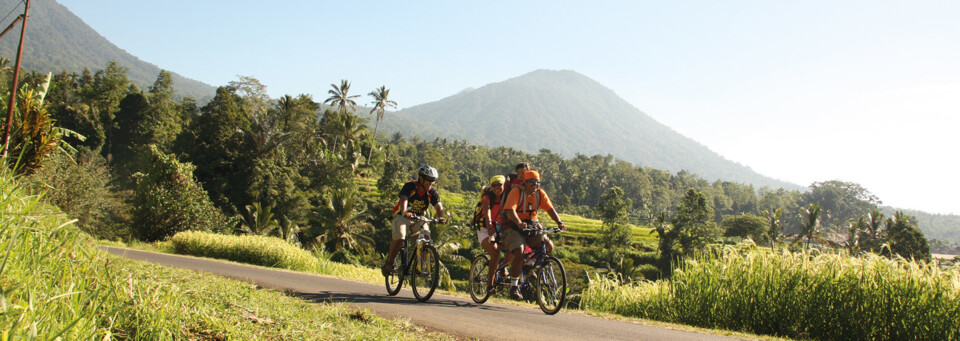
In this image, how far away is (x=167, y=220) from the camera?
91.1 feet

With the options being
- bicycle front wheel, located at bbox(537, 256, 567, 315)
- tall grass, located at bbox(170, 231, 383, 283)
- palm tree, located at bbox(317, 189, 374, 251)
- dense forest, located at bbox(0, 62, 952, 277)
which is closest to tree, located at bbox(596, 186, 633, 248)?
dense forest, located at bbox(0, 62, 952, 277)

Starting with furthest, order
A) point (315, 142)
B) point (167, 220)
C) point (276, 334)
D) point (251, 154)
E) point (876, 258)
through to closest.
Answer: point (315, 142) → point (251, 154) → point (167, 220) → point (876, 258) → point (276, 334)

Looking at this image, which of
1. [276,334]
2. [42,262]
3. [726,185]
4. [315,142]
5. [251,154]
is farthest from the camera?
[726,185]

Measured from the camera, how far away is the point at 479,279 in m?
7.94

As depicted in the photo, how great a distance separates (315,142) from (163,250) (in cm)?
4173

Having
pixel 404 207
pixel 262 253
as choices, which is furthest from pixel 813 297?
pixel 262 253

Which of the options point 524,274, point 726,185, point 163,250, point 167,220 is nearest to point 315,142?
point 167,220

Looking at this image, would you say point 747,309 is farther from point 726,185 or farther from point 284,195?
point 726,185

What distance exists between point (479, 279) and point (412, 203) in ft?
5.19

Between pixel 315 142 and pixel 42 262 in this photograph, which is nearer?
pixel 42 262

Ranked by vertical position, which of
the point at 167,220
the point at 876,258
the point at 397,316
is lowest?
the point at 167,220

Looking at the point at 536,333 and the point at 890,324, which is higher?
the point at 890,324

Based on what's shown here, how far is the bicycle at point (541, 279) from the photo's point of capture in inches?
278

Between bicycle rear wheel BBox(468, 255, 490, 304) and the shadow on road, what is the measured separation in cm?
17
